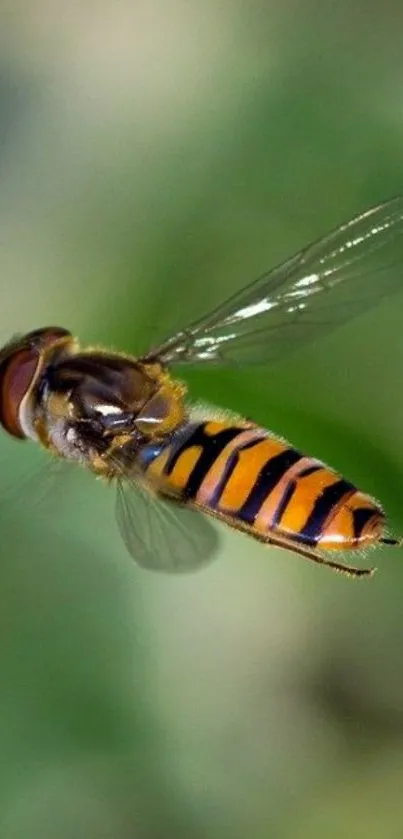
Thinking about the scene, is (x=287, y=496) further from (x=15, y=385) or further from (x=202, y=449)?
(x=15, y=385)

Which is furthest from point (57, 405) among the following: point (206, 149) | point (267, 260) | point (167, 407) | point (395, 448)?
→ point (206, 149)

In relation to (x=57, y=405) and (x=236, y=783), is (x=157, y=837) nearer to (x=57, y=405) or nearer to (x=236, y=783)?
(x=236, y=783)

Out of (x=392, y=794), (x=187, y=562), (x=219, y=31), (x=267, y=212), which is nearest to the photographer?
(x=187, y=562)

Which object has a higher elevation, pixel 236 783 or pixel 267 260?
pixel 267 260

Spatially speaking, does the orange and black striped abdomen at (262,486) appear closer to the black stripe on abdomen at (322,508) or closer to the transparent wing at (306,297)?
the black stripe on abdomen at (322,508)

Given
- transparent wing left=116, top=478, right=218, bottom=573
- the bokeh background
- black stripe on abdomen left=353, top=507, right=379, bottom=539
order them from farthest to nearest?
the bokeh background < transparent wing left=116, top=478, right=218, bottom=573 < black stripe on abdomen left=353, top=507, right=379, bottom=539

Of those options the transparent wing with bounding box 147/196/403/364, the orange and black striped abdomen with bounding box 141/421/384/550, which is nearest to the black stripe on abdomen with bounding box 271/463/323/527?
the orange and black striped abdomen with bounding box 141/421/384/550

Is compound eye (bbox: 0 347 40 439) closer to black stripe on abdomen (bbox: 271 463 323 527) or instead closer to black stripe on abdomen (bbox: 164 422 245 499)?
black stripe on abdomen (bbox: 164 422 245 499)
